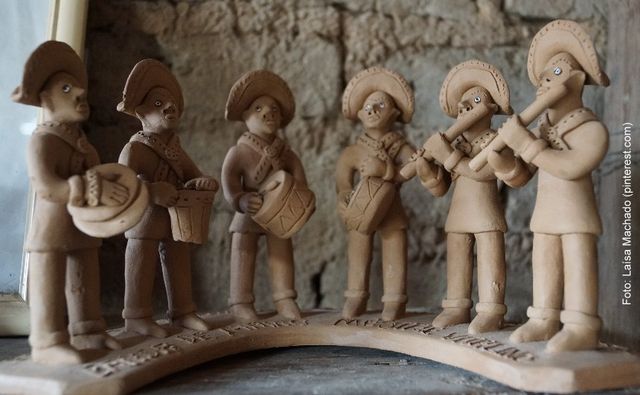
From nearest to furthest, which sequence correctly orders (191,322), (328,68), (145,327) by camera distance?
1. (145,327)
2. (191,322)
3. (328,68)

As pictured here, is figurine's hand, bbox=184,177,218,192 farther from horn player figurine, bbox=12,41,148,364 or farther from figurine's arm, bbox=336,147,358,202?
figurine's arm, bbox=336,147,358,202

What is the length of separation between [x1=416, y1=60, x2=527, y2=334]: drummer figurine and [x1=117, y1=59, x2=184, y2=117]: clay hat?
2.63 ft

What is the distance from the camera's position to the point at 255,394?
5.27 feet

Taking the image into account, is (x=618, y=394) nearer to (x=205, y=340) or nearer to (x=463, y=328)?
(x=463, y=328)

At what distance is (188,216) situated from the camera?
1870 mm

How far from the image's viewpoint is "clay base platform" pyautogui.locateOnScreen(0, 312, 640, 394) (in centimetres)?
154

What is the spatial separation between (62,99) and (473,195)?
119 cm

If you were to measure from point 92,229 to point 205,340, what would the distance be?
50 cm

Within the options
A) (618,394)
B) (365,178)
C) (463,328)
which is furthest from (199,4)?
(618,394)

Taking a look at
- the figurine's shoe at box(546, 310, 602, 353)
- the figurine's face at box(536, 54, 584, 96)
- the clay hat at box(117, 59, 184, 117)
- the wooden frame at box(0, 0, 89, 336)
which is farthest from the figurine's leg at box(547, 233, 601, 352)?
the wooden frame at box(0, 0, 89, 336)

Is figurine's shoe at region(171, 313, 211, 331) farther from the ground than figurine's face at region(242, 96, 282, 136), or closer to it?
Answer: closer to it

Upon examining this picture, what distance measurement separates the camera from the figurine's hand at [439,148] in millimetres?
1973

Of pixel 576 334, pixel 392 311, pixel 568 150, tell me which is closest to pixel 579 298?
pixel 576 334

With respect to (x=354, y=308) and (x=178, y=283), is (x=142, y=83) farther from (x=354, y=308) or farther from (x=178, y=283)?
(x=354, y=308)
